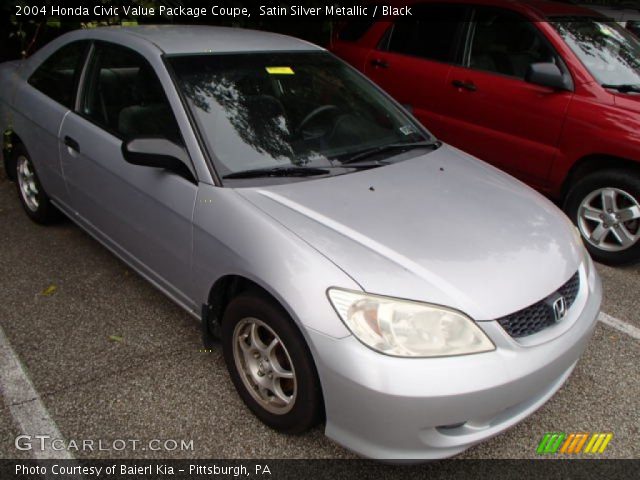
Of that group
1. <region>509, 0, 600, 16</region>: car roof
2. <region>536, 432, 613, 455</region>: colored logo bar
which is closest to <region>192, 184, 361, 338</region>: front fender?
<region>536, 432, 613, 455</region>: colored logo bar

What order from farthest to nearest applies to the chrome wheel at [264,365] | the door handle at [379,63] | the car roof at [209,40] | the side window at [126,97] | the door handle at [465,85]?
the door handle at [379,63] → the door handle at [465,85] → the car roof at [209,40] → the side window at [126,97] → the chrome wheel at [264,365]

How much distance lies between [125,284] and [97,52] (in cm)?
142

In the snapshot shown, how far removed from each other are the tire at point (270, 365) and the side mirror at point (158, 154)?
67cm

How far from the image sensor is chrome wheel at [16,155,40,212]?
4.19 m

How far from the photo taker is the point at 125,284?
3570mm

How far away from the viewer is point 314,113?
3.03m

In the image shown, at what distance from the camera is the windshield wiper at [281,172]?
2.54 meters

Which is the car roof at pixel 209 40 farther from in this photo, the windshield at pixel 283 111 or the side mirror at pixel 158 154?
the side mirror at pixel 158 154

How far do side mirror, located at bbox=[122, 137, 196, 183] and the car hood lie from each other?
0.35 meters

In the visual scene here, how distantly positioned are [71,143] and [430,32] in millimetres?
3238

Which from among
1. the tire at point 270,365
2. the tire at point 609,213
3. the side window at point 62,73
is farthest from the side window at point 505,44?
the tire at point 270,365

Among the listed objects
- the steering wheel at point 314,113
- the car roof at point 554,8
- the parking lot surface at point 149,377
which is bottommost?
the parking lot surface at point 149,377

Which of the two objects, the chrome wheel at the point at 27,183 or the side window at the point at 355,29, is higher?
the side window at the point at 355,29

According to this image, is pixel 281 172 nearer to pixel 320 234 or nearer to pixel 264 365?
pixel 320 234
